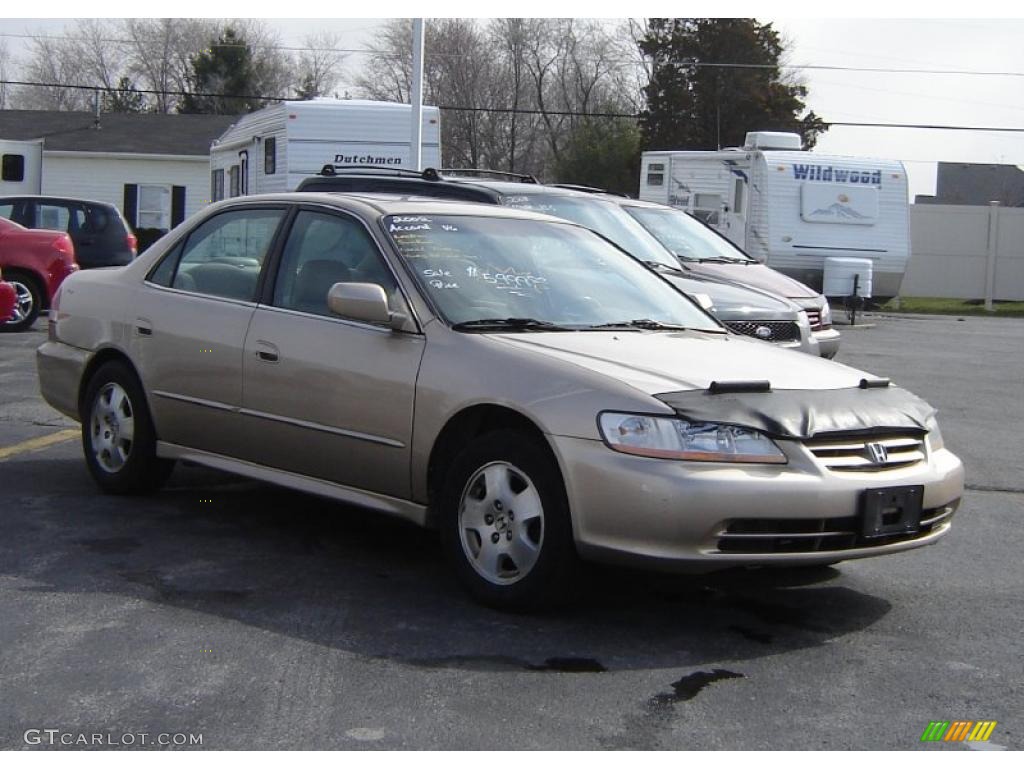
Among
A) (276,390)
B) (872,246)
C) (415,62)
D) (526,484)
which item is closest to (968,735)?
(526,484)

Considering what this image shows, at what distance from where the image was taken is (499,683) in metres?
4.26

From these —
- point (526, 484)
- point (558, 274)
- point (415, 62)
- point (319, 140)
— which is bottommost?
point (526, 484)

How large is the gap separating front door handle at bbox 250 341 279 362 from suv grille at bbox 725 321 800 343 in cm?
565

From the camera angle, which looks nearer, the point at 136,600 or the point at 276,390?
the point at 136,600

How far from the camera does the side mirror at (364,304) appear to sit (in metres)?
5.45

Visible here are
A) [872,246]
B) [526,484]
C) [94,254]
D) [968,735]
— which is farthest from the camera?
[872,246]

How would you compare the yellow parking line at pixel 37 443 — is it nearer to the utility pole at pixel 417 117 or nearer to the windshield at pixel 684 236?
the windshield at pixel 684 236

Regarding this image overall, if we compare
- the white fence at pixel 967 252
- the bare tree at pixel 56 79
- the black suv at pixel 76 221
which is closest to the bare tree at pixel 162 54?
the bare tree at pixel 56 79

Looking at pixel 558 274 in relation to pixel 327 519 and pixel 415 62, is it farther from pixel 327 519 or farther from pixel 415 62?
pixel 415 62

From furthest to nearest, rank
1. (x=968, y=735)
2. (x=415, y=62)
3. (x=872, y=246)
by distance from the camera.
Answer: (x=872, y=246)
(x=415, y=62)
(x=968, y=735)

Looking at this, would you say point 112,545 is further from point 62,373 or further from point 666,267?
point 666,267

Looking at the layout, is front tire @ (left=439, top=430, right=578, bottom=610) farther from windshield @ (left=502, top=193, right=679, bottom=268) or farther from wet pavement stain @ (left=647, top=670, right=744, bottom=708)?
windshield @ (left=502, top=193, right=679, bottom=268)

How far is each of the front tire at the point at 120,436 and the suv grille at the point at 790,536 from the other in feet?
10.6

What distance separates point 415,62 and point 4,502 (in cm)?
1556
